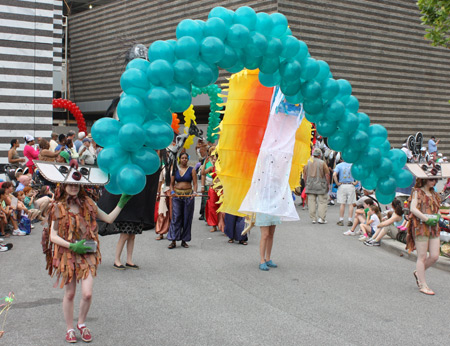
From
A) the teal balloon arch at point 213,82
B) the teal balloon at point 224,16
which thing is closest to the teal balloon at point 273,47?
the teal balloon arch at point 213,82

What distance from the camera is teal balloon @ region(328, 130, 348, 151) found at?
20.5 ft

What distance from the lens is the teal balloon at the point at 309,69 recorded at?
6.19 metres

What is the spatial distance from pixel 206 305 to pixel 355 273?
2.92 m

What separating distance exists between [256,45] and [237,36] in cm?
25

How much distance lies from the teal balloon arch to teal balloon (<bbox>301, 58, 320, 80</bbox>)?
1 cm

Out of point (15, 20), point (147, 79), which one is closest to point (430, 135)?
point (15, 20)

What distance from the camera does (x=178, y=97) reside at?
5.32 metres

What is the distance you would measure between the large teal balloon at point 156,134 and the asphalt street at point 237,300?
192 cm

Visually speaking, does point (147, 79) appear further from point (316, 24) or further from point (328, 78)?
point (316, 24)

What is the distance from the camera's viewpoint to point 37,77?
57.9 ft

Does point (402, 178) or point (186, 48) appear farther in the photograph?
point (402, 178)

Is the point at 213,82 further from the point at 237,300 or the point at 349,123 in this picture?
the point at 237,300

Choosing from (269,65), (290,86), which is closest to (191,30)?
(269,65)

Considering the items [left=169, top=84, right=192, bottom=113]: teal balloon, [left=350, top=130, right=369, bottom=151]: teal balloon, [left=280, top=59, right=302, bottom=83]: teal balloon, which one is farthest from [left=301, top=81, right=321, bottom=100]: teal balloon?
[left=169, top=84, right=192, bottom=113]: teal balloon
